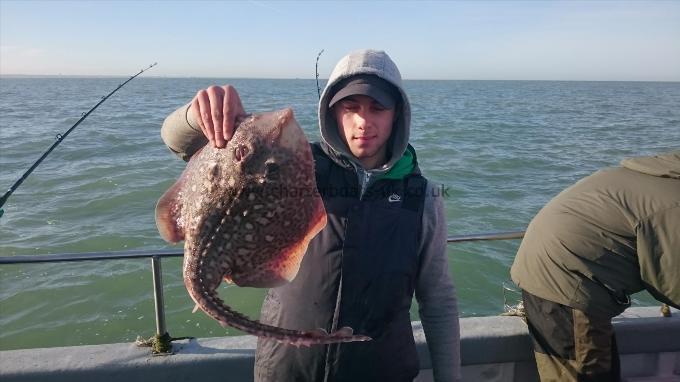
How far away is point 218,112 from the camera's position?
1.75 m

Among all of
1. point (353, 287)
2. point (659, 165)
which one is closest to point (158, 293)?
point (353, 287)

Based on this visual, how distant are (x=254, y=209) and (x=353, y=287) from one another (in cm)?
64

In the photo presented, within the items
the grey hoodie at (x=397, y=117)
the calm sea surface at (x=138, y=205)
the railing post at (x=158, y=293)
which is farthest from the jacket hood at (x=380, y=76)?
the calm sea surface at (x=138, y=205)

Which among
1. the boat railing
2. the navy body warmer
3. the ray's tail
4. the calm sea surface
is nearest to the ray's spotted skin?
the ray's tail

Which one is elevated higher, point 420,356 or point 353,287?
point 353,287

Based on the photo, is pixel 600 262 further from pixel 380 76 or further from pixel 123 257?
pixel 123 257

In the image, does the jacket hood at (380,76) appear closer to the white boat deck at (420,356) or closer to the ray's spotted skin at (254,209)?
the ray's spotted skin at (254,209)

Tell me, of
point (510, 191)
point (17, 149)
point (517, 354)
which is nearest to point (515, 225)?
point (510, 191)

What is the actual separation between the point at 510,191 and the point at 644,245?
36.1ft

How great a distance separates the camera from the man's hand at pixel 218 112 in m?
1.75

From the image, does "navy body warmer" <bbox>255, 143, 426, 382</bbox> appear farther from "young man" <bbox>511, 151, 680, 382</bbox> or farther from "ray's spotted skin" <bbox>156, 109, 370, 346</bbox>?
"young man" <bbox>511, 151, 680, 382</bbox>

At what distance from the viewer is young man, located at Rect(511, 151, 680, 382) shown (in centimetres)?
275

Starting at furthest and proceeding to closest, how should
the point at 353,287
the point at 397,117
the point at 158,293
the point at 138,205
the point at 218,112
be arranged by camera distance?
the point at 138,205, the point at 158,293, the point at 397,117, the point at 353,287, the point at 218,112

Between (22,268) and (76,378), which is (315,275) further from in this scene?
(22,268)
